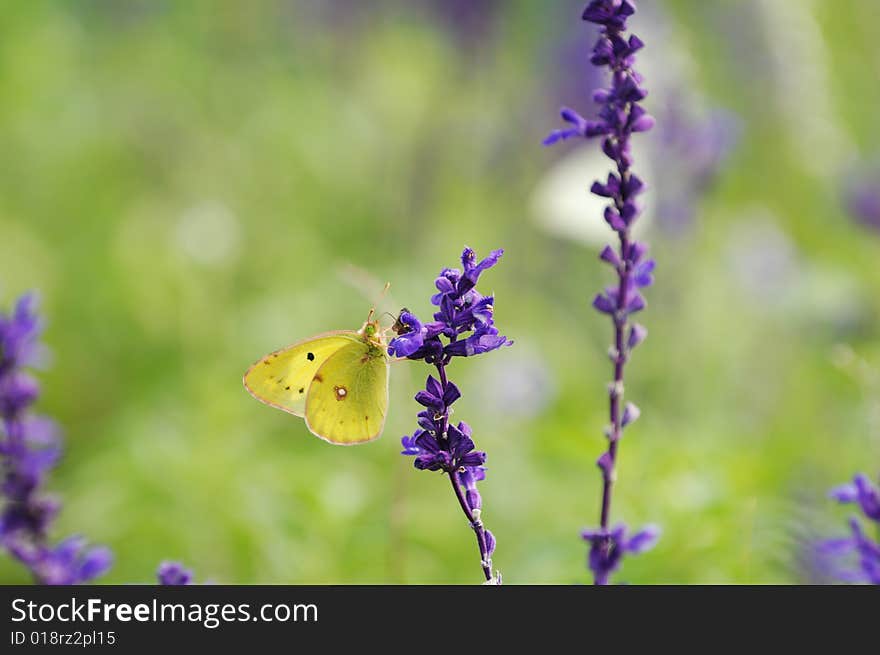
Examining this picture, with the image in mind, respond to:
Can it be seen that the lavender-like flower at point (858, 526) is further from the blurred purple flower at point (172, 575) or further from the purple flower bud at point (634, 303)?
the blurred purple flower at point (172, 575)

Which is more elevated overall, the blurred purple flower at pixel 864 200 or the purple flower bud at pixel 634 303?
the blurred purple flower at pixel 864 200

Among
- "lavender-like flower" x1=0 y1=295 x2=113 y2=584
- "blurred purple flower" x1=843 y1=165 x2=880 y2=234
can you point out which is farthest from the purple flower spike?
"blurred purple flower" x1=843 y1=165 x2=880 y2=234

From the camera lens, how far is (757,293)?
5.66 metres

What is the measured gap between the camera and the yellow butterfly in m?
2.25

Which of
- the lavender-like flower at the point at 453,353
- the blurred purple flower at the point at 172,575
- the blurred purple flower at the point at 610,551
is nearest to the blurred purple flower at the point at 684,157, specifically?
the blurred purple flower at the point at 610,551

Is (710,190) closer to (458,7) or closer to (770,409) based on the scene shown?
→ (770,409)

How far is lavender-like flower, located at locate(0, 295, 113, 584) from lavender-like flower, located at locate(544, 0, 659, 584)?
3.55 feet

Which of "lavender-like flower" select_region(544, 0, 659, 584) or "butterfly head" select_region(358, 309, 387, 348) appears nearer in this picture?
"lavender-like flower" select_region(544, 0, 659, 584)

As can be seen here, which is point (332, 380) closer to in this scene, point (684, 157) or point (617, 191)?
point (617, 191)

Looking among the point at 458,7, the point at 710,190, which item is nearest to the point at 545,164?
the point at 458,7

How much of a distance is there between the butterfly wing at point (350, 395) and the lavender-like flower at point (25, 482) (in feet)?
1.76

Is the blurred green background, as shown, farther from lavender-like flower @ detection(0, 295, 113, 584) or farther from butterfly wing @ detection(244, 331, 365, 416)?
lavender-like flower @ detection(0, 295, 113, 584)

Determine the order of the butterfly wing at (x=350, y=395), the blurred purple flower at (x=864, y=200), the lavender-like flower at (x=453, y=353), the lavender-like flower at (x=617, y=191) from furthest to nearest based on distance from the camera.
A: the blurred purple flower at (x=864, y=200)
the butterfly wing at (x=350, y=395)
the lavender-like flower at (x=617, y=191)
the lavender-like flower at (x=453, y=353)

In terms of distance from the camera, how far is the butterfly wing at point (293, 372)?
90.6 inches
